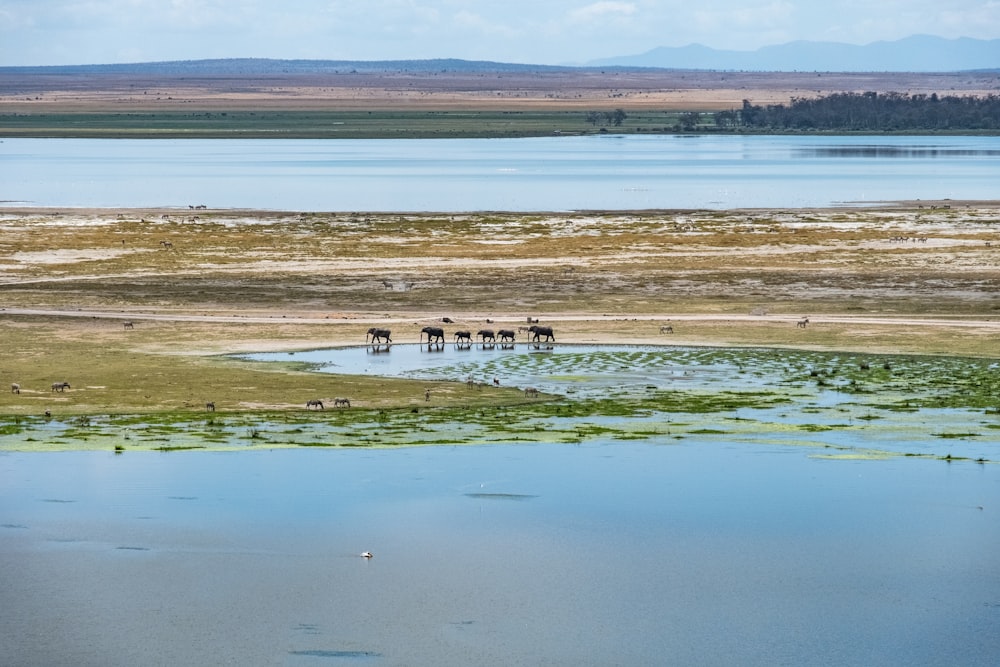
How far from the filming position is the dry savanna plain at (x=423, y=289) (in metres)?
38.2

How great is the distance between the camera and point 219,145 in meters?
184

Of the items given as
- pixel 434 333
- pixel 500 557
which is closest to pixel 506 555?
pixel 500 557

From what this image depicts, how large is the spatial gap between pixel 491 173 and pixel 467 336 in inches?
3319

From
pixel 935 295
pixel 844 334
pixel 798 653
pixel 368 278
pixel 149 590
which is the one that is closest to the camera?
pixel 798 653

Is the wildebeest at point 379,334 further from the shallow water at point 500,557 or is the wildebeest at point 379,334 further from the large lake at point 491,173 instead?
the large lake at point 491,173

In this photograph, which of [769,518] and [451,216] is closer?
[769,518]

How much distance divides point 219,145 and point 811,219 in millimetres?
113938

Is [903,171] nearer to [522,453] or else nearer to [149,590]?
[522,453]

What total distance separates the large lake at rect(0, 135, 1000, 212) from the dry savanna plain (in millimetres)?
11115

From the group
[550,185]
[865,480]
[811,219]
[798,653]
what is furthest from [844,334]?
[550,185]

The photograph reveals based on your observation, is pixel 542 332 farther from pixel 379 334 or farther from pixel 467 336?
pixel 379 334

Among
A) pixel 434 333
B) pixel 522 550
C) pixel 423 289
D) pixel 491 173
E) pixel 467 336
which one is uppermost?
pixel 491 173

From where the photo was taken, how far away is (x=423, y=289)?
187ft

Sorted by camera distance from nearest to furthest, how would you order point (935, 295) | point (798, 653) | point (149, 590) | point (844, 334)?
point (798, 653) → point (149, 590) → point (844, 334) → point (935, 295)
